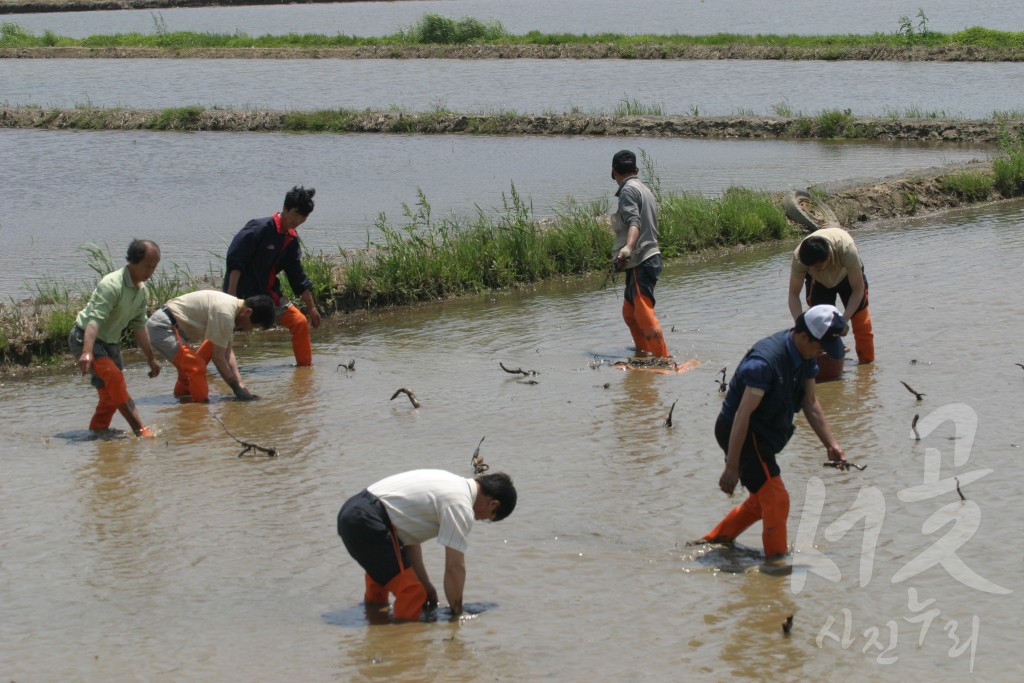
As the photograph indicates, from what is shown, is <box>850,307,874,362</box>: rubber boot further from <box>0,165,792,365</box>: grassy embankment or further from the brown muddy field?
the brown muddy field

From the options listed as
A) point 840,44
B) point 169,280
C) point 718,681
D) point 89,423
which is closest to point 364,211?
point 169,280

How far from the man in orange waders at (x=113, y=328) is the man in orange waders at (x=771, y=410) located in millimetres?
3887

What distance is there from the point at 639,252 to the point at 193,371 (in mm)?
3443

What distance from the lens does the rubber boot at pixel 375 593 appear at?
5.32 m

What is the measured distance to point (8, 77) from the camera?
38.2 metres

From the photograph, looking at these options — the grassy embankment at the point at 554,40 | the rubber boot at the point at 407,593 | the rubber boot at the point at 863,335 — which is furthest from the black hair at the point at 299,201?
the grassy embankment at the point at 554,40

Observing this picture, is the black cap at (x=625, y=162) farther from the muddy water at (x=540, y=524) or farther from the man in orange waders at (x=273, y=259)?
the man in orange waders at (x=273, y=259)

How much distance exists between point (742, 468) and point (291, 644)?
2.14 meters

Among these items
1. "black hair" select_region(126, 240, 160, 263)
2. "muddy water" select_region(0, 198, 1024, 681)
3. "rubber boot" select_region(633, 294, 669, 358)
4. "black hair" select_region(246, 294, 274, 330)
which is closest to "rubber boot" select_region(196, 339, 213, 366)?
"muddy water" select_region(0, 198, 1024, 681)

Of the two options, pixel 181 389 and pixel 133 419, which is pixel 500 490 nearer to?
pixel 133 419

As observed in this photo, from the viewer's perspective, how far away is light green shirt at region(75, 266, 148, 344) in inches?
298

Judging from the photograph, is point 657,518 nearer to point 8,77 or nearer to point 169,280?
point 169,280

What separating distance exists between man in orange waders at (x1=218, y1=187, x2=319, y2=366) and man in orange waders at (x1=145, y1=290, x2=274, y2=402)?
11.7 inches

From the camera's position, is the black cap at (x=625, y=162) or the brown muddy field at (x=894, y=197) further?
the brown muddy field at (x=894, y=197)
